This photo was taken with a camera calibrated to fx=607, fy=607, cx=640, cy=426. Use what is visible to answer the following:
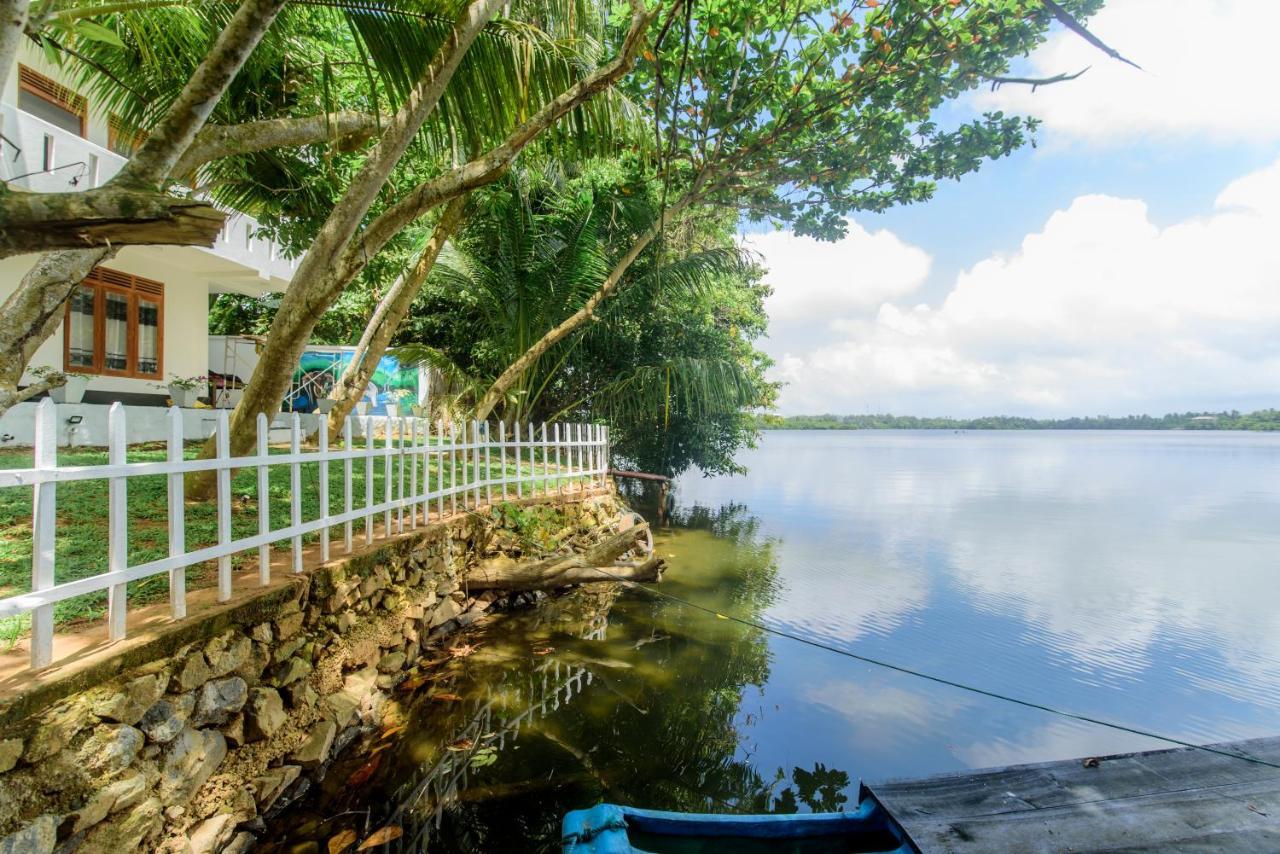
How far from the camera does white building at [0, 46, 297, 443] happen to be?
22.7 feet

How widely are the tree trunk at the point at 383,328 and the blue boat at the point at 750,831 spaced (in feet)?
15.4

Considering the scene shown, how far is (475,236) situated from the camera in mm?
9414

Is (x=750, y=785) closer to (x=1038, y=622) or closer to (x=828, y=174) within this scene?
(x=1038, y=622)

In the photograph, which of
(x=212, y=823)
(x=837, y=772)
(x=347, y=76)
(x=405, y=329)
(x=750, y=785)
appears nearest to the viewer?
(x=212, y=823)

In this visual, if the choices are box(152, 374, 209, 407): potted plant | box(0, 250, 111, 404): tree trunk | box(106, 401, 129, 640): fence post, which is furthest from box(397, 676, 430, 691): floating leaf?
box(152, 374, 209, 407): potted plant

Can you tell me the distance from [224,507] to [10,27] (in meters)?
2.10

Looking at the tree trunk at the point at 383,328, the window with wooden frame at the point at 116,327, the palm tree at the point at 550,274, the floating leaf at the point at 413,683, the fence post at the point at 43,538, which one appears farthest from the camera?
the palm tree at the point at 550,274

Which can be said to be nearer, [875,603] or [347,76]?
[347,76]

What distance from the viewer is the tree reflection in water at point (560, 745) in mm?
3158

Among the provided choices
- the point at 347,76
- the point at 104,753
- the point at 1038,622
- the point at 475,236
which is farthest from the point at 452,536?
the point at 1038,622

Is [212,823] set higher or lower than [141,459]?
lower

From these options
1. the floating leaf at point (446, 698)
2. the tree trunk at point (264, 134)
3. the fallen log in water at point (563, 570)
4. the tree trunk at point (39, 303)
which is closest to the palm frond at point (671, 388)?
the fallen log in water at point (563, 570)

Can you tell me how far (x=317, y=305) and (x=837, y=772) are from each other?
15.7 feet

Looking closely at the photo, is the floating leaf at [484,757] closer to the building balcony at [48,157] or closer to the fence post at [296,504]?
the fence post at [296,504]
